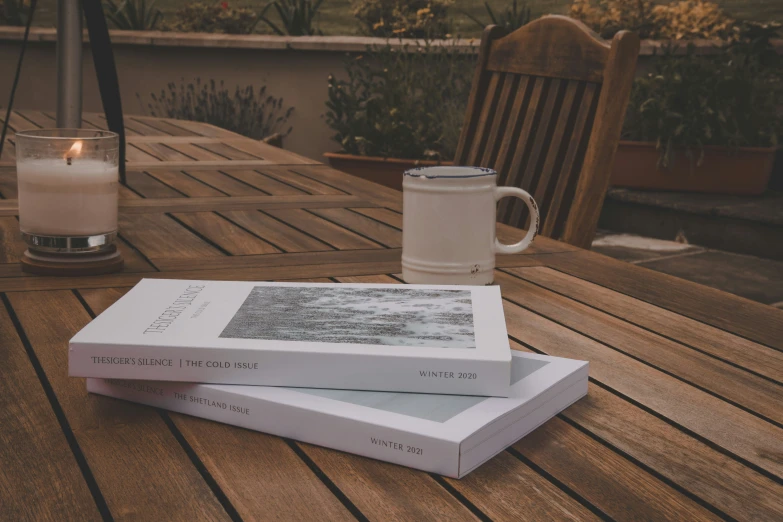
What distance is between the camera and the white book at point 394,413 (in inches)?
19.5

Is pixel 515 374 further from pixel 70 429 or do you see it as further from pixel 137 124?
pixel 137 124

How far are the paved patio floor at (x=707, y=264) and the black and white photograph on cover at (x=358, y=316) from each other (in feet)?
7.28

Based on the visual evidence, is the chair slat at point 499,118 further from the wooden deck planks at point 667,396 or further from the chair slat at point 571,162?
the wooden deck planks at point 667,396

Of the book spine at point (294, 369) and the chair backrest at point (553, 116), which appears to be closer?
the book spine at point (294, 369)

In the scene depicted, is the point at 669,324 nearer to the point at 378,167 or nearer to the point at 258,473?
the point at 258,473

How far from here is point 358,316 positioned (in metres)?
0.64

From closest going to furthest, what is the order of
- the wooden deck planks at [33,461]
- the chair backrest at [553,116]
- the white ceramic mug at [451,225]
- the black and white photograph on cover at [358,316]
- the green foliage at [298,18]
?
the wooden deck planks at [33,461]
the black and white photograph on cover at [358,316]
the white ceramic mug at [451,225]
the chair backrest at [553,116]
the green foliage at [298,18]

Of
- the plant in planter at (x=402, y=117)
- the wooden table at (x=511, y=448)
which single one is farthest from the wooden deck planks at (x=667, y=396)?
the plant in planter at (x=402, y=117)

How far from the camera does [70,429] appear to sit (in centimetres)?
55

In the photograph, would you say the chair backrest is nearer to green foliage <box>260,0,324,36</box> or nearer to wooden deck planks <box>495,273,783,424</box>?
wooden deck planks <box>495,273,783,424</box>

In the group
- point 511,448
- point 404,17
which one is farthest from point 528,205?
point 404,17

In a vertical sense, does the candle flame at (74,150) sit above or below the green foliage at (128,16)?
below

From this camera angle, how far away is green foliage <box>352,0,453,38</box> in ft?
18.3

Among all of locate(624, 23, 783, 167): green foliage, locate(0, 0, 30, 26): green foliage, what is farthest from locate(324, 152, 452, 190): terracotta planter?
locate(0, 0, 30, 26): green foliage
